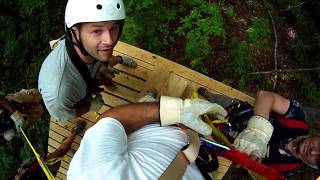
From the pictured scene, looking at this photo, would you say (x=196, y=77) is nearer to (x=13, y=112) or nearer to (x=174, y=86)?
(x=174, y=86)

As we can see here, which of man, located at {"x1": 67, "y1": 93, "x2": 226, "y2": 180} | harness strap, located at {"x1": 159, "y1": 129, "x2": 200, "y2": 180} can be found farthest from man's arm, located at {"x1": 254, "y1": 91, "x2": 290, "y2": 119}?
harness strap, located at {"x1": 159, "y1": 129, "x2": 200, "y2": 180}

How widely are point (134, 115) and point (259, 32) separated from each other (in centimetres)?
352

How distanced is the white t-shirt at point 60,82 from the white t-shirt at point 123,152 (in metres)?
1.11

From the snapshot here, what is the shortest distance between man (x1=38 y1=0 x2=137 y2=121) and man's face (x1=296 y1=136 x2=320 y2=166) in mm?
1807

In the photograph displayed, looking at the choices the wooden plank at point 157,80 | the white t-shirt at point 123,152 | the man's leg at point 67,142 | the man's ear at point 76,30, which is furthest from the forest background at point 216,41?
the white t-shirt at point 123,152

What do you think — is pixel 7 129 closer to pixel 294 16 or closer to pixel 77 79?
pixel 77 79

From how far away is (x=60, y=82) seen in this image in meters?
3.07

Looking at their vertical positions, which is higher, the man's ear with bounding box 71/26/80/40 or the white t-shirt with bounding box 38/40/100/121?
the man's ear with bounding box 71/26/80/40

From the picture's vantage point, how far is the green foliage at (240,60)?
16.8 feet

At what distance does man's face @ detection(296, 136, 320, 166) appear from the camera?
297 cm

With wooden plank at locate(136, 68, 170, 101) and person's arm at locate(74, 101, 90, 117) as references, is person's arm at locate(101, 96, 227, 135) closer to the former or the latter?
person's arm at locate(74, 101, 90, 117)

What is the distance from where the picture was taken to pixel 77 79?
323 centimetres

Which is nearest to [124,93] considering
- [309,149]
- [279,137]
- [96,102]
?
[96,102]

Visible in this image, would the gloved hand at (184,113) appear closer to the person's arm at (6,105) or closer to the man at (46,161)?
the person's arm at (6,105)
